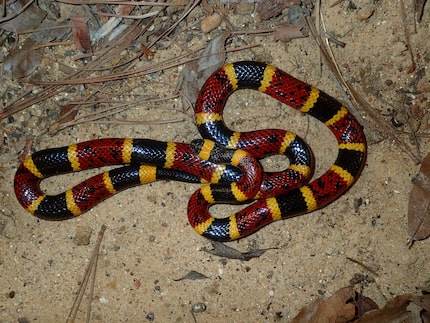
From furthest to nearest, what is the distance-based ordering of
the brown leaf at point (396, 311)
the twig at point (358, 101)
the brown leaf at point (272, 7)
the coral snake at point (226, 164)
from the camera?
1. the brown leaf at point (272, 7)
2. the twig at point (358, 101)
3. the coral snake at point (226, 164)
4. the brown leaf at point (396, 311)

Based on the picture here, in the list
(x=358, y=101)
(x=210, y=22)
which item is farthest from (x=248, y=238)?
(x=210, y=22)

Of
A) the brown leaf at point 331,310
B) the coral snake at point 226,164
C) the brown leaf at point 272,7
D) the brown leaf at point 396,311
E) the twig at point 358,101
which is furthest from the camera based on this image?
the brown leaf at point 272,7

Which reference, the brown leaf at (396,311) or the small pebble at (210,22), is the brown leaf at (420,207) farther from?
the small pebble at (210,22)

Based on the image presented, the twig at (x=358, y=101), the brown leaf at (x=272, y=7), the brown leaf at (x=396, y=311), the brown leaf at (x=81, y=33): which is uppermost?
the brown leaf at (x=272, y=7)

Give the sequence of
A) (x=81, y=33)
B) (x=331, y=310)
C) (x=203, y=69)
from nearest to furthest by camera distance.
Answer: (x=331, y=310) → (x=203, y=69) → (x=81, y=33)

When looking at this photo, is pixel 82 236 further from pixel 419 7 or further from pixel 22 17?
pixel 419 7

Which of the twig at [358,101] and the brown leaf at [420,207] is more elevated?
the twig at [358,101]

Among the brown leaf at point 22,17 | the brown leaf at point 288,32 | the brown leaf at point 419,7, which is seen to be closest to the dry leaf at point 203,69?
the brown leaf at point 288,32
